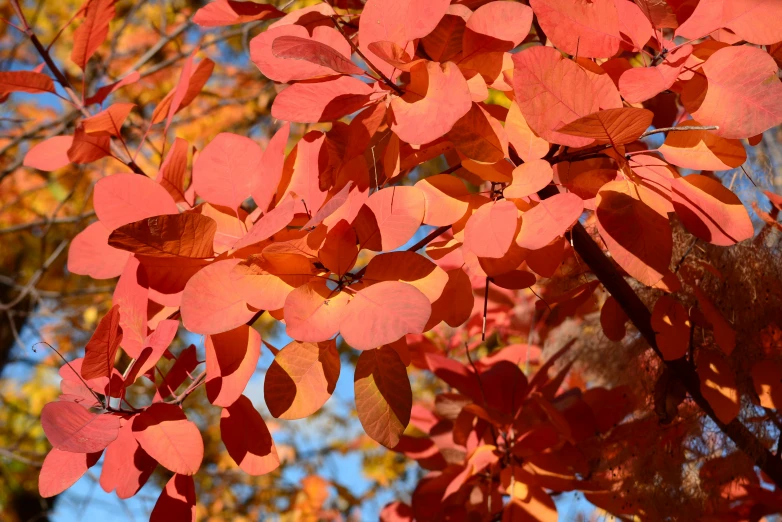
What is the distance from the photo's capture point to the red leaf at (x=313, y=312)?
1.42 feet

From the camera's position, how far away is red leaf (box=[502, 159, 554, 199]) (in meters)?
0.46

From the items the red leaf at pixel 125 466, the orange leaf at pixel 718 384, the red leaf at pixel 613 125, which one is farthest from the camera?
the orange leaf at pixel 718 384

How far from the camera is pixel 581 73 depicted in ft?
1.46

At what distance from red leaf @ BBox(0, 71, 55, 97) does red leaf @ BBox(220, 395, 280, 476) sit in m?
0.41

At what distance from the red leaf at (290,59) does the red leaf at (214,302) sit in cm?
15

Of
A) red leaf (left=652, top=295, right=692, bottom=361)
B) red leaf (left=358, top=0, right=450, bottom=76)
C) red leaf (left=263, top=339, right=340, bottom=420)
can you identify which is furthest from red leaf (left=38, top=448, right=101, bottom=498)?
red leaf (left=652, top=295, right=692, bottom=361)

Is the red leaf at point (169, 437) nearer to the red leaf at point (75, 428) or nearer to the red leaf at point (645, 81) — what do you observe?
the red leaf at point (75, 428)

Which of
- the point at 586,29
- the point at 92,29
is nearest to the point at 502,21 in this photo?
the point at 586,29

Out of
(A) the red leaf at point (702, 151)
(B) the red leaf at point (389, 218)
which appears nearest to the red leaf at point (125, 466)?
(B) the red leaf at point (389, 218)

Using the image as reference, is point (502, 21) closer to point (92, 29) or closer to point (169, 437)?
point (169, 437)

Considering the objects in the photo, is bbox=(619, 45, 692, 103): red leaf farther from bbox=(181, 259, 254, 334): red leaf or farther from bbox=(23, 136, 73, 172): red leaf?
bbox=(23, 136, 73, 172): red leaf

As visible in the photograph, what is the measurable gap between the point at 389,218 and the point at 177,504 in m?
0.28

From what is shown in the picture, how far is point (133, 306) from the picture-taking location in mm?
532

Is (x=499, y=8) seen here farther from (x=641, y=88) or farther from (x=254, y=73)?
(x=254, y=73)
